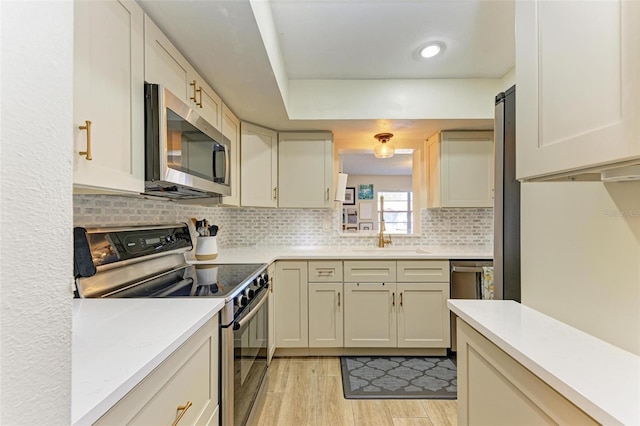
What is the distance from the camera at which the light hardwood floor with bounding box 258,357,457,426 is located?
1.73 m

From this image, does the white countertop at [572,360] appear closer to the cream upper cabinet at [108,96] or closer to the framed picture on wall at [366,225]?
the cream upper cabinet at [108,96]

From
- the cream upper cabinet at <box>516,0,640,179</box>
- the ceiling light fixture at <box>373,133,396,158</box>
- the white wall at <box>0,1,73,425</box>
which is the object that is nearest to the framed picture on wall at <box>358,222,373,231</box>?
the ceiling light fixture at <box>373,133,396,158</box>

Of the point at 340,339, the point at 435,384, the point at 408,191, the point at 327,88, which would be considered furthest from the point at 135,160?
the point at 408,191

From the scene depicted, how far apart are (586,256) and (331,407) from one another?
1.64 metres

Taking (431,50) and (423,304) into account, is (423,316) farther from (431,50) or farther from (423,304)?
(431,50)

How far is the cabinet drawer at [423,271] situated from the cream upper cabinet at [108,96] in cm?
202

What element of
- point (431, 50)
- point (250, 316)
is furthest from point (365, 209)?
point (250, 316)

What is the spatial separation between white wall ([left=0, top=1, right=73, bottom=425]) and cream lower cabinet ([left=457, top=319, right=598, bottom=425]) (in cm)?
86

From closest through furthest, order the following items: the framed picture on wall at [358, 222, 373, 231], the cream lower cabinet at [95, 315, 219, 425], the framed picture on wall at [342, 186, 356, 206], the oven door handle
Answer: the cream lower cabinet at [95, 315, 219, 425]
the oven door handle
the framed picture on wall at [358, 222, 373, 231]
the framed picture on wall at [342, 186, 356, 206]

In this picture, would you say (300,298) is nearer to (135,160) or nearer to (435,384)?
(435,384)

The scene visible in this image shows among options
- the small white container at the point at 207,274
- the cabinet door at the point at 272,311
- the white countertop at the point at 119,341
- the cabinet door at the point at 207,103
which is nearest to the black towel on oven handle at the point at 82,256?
the white countertop at the point at 119,341

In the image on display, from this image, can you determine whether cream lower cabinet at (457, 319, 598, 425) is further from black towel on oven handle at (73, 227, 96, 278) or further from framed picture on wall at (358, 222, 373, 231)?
framed picture on wall at (358, 222, 373, 231)

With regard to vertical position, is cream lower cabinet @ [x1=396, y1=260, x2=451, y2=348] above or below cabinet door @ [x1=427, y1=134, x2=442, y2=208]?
below

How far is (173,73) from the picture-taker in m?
1.42
